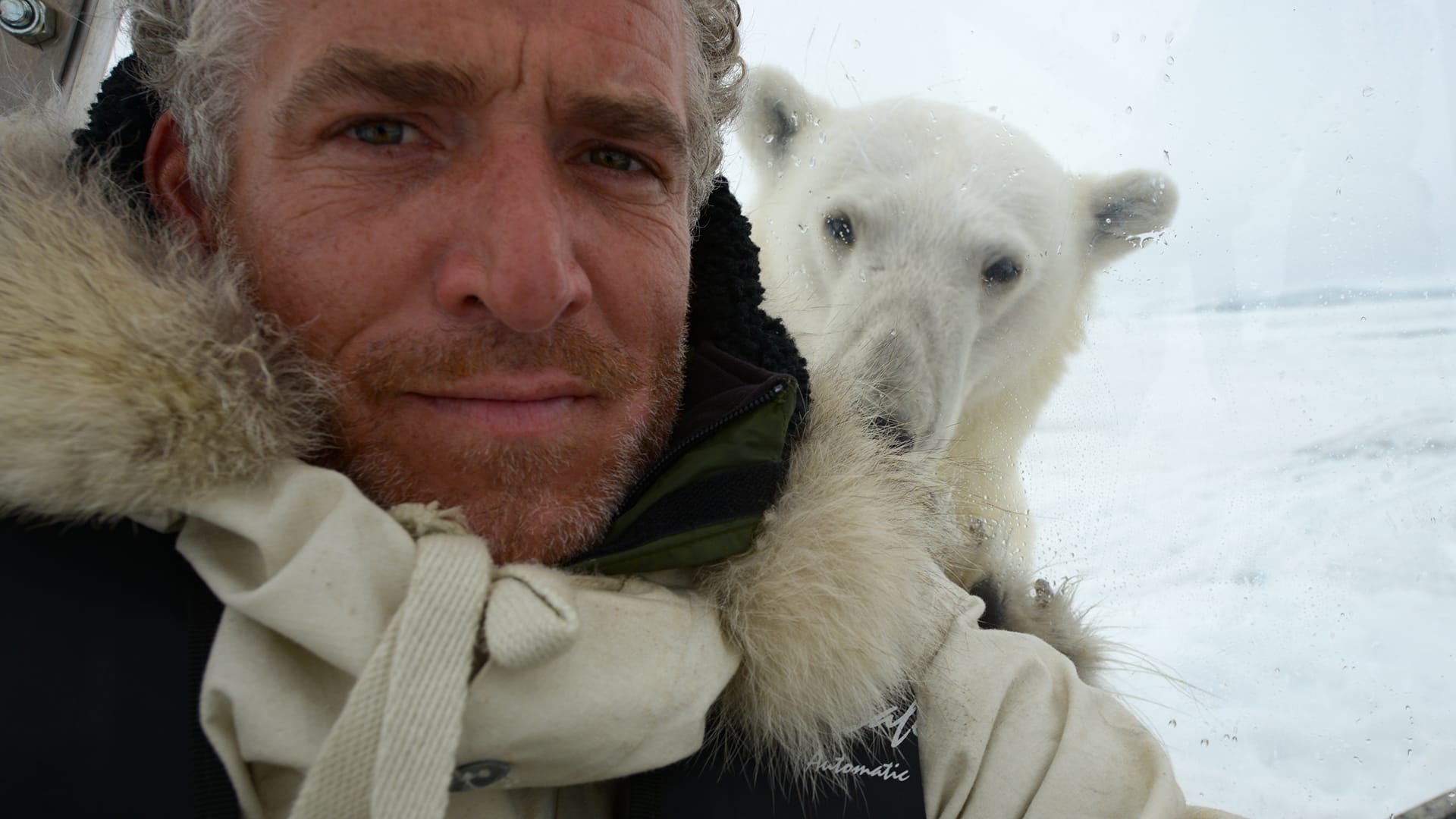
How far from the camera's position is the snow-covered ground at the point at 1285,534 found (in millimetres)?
1836

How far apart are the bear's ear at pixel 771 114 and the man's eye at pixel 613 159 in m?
1.35

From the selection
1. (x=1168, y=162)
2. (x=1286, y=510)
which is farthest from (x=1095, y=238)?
(x=1286, y=510)

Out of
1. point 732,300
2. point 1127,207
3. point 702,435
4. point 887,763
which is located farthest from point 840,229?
point 887,763

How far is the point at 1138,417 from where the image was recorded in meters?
2.08

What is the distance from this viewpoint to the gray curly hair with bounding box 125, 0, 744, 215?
2.65 ft

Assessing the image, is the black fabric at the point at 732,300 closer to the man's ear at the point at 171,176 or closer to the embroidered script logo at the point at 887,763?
the embroidered script logo at the point at 887,763

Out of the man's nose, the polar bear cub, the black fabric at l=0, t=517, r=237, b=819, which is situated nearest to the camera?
the black fabric at l=0, t=517, r=237, b=819

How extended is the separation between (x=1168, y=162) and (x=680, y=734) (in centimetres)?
204

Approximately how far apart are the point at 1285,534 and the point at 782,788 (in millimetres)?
1831

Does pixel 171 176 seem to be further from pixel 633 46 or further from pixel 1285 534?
pixel 1285 534

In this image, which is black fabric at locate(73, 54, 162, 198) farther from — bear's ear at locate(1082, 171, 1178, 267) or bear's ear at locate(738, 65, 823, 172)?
bear's ear at locate(1082, 171, 1178, 267)

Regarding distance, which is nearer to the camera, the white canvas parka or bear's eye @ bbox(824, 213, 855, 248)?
the white canvas parka

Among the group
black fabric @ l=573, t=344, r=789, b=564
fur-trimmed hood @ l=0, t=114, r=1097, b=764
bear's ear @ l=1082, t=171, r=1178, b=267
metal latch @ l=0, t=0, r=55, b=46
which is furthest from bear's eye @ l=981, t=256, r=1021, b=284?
metal latch @ l=0, t=0, r=55, b=46

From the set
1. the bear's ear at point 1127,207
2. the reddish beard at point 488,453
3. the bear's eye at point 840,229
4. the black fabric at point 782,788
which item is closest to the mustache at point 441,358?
the reddish beard at point 488,453
